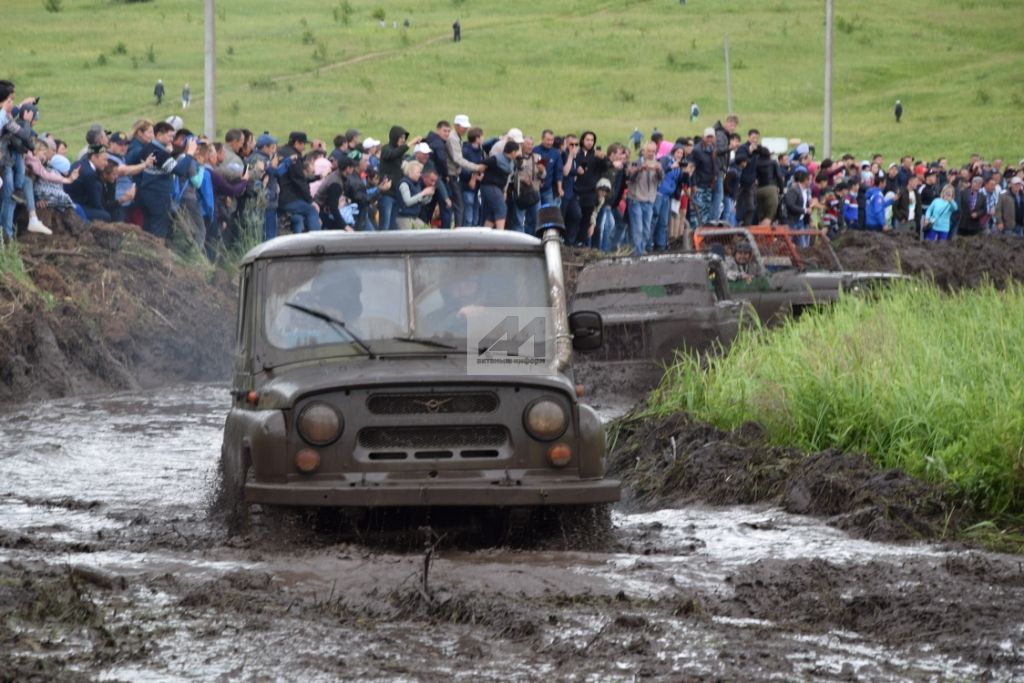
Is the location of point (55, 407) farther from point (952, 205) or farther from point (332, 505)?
point (952, 205)

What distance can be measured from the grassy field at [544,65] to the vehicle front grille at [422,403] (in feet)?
173

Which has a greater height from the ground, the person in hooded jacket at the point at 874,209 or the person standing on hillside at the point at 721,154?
the person standing on hillside at the point at 721,154

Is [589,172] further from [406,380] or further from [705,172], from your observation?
[406,380]

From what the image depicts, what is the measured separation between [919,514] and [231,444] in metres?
4.08

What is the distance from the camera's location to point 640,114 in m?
78.9

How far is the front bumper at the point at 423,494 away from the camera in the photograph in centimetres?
945

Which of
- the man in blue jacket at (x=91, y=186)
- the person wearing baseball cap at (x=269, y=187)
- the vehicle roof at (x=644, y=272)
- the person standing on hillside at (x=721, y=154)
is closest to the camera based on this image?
the vehicle roof at (x=644, y=272)

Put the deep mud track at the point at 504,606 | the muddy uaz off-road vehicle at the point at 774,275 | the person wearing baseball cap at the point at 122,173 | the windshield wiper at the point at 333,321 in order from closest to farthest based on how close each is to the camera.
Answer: the deep mud track at the point at 504,606, the windshield wiper at the point at 333,321, the person wearing baseball cap at the point at 122,173, the muddy uaz off-road vehicle at the point at 774,275

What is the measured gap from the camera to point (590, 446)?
991cm

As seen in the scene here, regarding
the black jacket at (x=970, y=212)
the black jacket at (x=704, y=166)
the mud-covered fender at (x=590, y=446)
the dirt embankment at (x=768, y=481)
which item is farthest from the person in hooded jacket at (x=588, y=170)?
the mud-covered fender at (x=590, y=446)

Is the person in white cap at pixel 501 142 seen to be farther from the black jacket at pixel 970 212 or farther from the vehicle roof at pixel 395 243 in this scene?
the black jacket at pixel 970 212

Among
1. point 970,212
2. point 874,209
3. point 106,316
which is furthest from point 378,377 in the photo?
point 970,212

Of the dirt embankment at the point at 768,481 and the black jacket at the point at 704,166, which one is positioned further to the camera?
the black jacket at the point at 704,166

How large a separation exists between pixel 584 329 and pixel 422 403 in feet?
3.90
